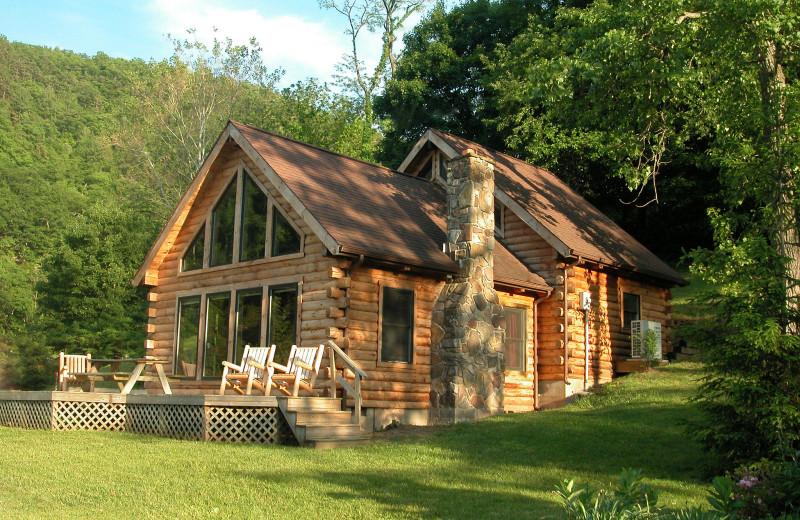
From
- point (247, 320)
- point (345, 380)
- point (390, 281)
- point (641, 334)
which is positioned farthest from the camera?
point (641, 334)

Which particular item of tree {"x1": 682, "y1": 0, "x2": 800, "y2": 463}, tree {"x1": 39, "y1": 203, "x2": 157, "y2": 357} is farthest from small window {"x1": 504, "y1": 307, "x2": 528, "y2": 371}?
tree {"x1": 39, "y1": 203, "x2": 157, "y2": 357}

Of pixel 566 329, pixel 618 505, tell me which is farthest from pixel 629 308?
pixel 618 505

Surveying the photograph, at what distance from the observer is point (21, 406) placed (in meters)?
15.7

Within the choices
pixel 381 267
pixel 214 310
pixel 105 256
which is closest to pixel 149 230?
pixel 105 256

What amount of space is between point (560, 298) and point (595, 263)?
1437 millimetres

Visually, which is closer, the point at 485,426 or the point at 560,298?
the point at 485,426

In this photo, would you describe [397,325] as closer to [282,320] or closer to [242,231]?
[282,320]

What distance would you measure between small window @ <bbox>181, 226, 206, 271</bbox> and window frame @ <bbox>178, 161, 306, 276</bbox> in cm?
3

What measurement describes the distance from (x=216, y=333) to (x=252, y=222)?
8.57ft

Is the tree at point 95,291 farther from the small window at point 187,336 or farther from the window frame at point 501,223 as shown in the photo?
the window frame at point 501,223

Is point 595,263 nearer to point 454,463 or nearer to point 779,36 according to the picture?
point 779,36

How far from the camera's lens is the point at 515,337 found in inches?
742

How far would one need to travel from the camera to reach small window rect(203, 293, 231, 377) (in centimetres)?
1706

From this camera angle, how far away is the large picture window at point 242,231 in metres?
16.4
